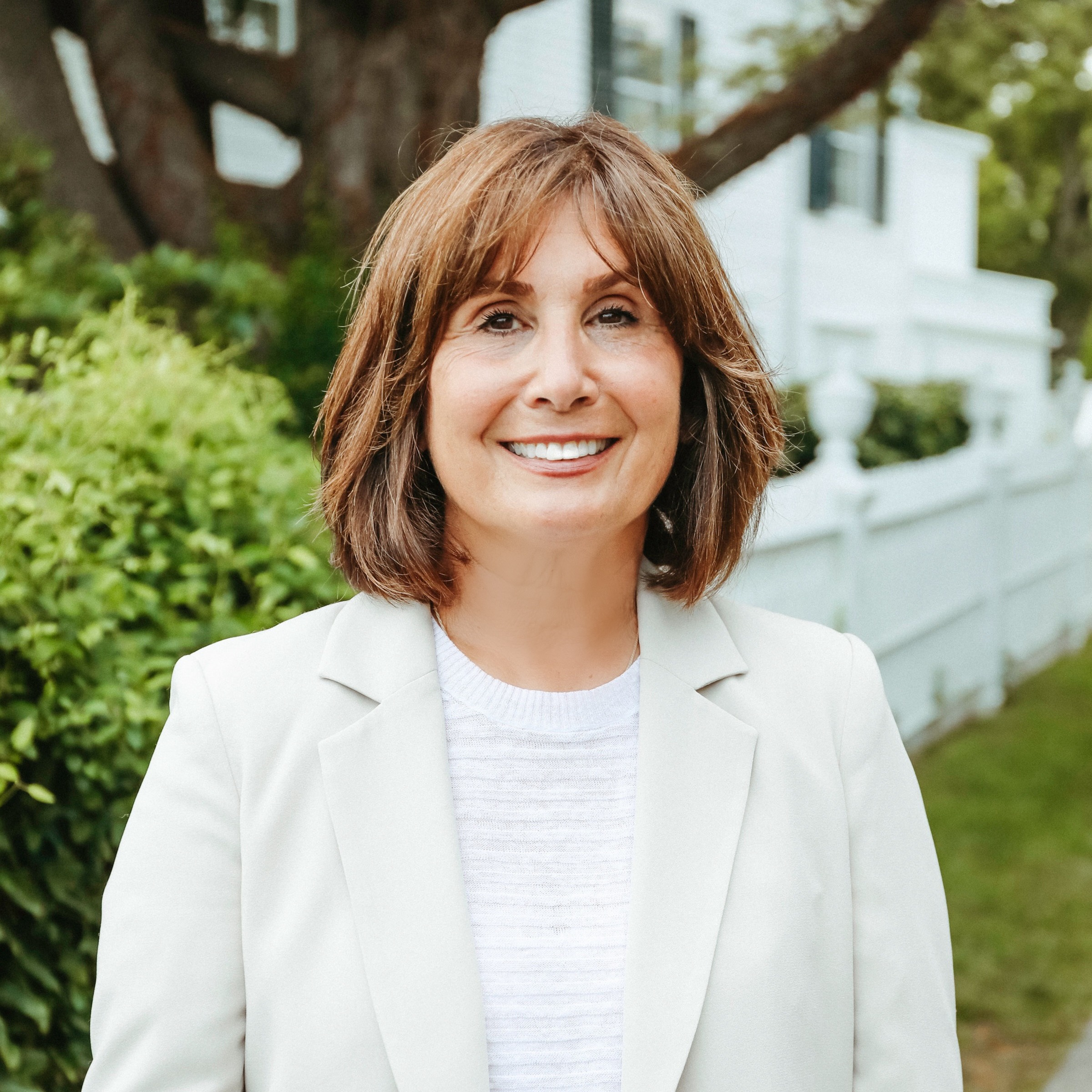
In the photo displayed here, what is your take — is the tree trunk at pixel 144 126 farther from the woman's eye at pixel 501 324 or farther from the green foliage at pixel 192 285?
the woman's eye at pixel 501 324

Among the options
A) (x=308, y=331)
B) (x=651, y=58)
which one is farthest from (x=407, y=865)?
(x=651, y=58)

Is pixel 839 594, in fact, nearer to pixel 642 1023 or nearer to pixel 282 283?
pixel 282 283

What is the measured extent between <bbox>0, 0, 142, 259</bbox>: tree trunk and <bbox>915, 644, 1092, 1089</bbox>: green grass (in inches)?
179

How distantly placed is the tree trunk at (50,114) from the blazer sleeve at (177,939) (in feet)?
14.2

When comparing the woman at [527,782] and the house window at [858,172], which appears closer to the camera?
the woman at [527,782]

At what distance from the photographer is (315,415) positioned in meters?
5.87

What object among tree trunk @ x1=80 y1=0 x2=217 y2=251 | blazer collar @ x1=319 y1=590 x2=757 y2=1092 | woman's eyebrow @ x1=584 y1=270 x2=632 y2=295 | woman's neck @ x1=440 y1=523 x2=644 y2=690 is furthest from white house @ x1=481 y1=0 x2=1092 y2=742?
tree trunk @ x1=80 y1=0 x2=217 y2=251

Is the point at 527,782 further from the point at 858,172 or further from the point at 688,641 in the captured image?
the point at 858,172

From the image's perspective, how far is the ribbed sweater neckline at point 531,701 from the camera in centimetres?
176

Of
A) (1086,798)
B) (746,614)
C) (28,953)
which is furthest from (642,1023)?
(1086,798)

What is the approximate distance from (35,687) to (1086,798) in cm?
580

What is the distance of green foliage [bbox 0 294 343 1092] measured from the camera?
88.8 inches

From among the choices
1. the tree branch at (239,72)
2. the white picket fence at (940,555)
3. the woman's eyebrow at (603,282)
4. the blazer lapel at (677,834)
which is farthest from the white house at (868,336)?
the blazer lapel at (677,834)

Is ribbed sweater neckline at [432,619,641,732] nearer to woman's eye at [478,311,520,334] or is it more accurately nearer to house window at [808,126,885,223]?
woman's eye at [478,311,520,334]
